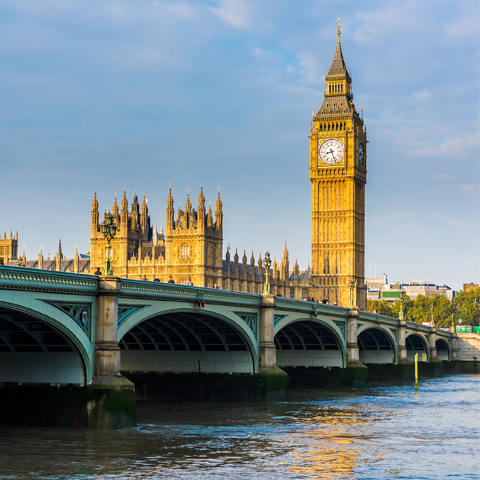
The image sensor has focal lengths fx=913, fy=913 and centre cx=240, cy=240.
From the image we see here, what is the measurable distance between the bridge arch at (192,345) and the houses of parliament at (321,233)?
60.8 meters

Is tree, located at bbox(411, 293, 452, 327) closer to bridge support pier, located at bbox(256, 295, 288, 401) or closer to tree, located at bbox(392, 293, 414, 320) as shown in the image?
tree, located at bbox(392, 293, 414, 320)

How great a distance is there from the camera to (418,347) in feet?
311

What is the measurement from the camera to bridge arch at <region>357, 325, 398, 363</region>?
74.7 metres

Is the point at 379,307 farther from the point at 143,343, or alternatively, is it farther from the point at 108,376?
the point at 108,376

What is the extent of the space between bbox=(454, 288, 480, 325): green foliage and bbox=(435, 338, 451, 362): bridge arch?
51130 millimetres

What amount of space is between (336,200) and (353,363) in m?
68.7

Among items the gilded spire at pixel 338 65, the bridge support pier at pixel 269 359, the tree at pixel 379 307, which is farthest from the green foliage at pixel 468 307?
the bridge support pier at pixel 269 359

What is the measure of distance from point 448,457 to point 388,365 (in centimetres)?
4514

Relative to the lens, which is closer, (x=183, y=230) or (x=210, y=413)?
(x=210, y=413)

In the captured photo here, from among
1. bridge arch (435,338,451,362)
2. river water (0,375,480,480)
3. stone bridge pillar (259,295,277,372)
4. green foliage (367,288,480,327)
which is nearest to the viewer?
→ river water (0,375,480,480)

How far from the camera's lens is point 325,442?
3198cm

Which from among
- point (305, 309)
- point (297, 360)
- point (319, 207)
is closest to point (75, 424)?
point (305, 309)

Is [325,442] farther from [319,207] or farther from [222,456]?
[319,207]

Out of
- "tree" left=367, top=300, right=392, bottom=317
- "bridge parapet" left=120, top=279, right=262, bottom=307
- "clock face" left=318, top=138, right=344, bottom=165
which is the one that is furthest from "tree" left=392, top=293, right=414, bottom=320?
"bridge parapet" left=120, top=279, right=262, bottom=307
